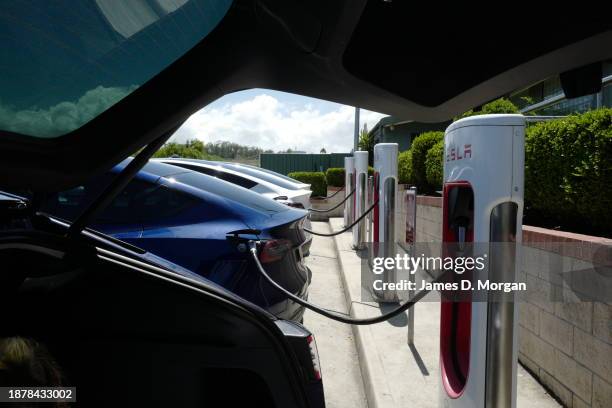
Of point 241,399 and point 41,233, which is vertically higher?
point 41,233

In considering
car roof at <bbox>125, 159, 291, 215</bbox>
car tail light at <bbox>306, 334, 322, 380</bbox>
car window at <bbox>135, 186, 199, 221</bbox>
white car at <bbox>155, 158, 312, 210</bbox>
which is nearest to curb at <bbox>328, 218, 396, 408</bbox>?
car roof at <bbox>125, 159, 291, 215</bbox>

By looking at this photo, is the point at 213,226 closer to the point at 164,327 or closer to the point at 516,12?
the point at 164,327

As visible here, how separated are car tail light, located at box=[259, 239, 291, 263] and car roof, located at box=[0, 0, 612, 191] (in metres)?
2.12

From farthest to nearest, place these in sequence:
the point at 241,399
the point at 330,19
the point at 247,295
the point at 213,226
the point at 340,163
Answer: the point at 340,163
the point at 213,226
the point at 247,295
the point at 241,399
the point at 330,19

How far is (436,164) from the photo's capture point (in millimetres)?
7305

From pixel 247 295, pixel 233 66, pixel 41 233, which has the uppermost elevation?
pixel 233 66

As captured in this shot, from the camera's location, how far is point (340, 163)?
89.1 ft

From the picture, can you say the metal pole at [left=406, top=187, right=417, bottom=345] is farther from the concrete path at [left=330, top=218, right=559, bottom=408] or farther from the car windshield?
the car windshield

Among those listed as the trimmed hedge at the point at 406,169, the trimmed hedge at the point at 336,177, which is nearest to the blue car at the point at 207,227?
the trimmed hedge at the point at 406,169

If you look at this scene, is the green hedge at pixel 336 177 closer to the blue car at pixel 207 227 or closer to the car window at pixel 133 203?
the blue car at pixel 207 227

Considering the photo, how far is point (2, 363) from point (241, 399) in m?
0.74

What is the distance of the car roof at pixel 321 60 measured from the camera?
1.13 m

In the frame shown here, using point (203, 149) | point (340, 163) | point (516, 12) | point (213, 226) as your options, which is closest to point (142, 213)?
point (213, 226)

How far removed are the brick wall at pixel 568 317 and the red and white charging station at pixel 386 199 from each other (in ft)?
6.41
